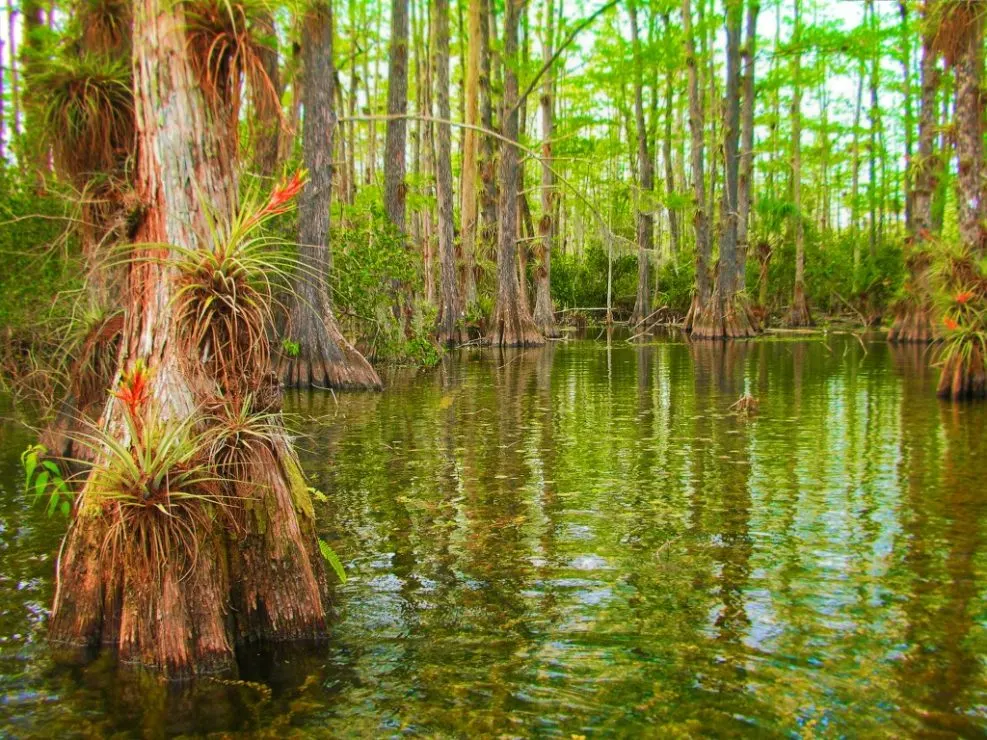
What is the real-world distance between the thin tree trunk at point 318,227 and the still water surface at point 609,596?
3.94 metres

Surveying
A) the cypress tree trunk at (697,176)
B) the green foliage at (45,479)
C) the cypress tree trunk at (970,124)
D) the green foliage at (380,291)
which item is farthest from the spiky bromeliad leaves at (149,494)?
the cypress tree trunk at (697,176)

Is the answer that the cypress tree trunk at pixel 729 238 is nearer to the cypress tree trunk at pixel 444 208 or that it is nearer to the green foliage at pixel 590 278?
the cypress tree trunk at pixel 444 208

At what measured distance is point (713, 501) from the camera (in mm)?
6211

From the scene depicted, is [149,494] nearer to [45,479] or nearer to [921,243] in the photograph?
[45,479]

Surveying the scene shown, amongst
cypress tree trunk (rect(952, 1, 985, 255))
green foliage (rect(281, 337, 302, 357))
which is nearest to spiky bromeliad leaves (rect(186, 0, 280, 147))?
green foliage (rect(281, 337, 302, 357))

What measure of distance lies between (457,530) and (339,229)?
11.3 metres

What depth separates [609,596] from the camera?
172 inches

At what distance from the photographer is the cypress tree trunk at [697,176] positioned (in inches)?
994

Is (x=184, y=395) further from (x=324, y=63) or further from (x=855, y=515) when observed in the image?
(x=324, y=63)

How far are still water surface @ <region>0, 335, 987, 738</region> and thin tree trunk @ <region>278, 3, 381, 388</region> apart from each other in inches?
155

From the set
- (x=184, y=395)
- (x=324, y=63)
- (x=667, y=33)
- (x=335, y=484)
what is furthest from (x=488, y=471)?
(x=667, y=33)

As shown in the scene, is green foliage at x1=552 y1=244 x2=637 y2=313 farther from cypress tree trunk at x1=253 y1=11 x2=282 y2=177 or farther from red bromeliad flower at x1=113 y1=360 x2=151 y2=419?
red bromeliad flower at x1=113 y1=360 x2=151 y2=419

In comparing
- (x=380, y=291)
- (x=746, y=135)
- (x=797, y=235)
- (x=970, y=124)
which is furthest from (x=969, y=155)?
(x=797, y=235)

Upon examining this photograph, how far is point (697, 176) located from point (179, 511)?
24840 millimetres
